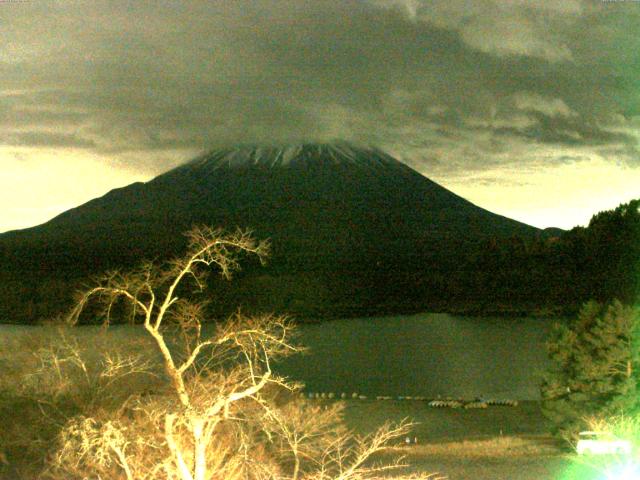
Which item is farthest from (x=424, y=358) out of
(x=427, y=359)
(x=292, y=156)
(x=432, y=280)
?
(x=292, y=156)

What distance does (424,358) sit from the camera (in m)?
33.7

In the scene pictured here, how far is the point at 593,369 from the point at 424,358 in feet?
66.2

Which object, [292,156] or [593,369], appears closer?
[593,369]

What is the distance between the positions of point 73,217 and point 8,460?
71522 mm

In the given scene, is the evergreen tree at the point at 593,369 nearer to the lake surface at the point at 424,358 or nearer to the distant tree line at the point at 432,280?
the lake surface at the point at 424,358

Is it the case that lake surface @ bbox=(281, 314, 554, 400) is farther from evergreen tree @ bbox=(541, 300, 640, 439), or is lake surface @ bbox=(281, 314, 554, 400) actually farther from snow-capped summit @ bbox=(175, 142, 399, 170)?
snow-capped summit @ bbox=(175, 142, 399, 170)

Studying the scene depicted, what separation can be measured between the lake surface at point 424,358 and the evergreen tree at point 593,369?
4.12ft

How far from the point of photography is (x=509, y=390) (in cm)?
2495

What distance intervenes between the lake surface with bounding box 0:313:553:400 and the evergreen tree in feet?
4.12

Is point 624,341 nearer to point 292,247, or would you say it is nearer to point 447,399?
point 447,399

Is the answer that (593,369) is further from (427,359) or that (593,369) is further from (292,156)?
(292,156)

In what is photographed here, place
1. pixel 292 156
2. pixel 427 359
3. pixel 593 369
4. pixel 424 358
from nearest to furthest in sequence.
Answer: pixel 593 369
pixel 427 359
pixel 424 358
pixel 292 156

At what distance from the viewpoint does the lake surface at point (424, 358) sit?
2580 cm

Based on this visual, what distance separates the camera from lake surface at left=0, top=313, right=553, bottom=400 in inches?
1016
